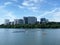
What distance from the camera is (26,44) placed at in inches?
459

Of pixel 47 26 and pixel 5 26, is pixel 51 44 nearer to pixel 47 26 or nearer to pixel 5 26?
pixel 47 26

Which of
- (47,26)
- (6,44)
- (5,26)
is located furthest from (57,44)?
(5,26)

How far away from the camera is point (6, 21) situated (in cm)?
6222

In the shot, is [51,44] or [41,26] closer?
[51,44]

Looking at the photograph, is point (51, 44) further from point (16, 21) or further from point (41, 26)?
point (16, 21)

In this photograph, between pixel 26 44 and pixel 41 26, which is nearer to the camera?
pixel 26 44

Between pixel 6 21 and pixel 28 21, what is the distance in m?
10.1

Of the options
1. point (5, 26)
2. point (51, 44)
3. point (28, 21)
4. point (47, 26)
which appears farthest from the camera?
point (28, 21)

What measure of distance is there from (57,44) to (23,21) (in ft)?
178

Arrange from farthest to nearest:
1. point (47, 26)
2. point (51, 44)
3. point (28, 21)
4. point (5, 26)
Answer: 1. point (28, 21)
2. point (5, 26)
3. point (47, 26)
4. point (51, 44)

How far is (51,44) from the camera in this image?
37.6ft

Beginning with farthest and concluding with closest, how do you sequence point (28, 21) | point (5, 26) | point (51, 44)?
1. point (28, 21)
2. point (5, 26)
3. point (51, 44)

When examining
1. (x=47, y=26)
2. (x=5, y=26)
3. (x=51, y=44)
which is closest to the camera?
(x=51, y=44)

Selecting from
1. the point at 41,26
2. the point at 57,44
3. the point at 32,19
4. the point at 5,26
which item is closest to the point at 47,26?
the point at 41,26
